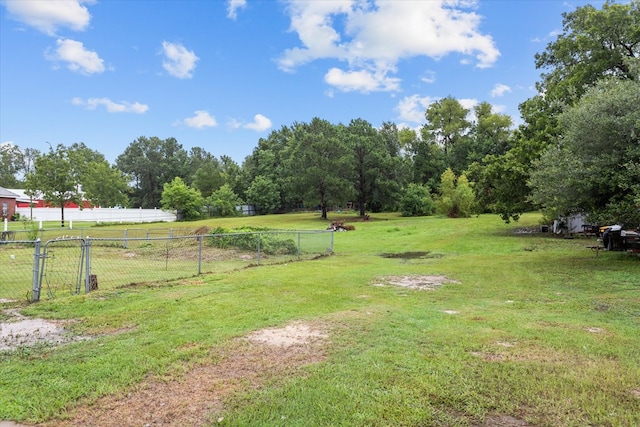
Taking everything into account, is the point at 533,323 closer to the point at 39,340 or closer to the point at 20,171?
the point at 39,340

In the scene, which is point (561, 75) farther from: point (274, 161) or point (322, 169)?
point (274, 161)

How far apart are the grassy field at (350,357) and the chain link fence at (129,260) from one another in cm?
117

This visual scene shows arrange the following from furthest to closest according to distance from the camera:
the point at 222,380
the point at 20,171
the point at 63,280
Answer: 1. the point at 20,171
2. the point at 63,280
3. the point at 222,380

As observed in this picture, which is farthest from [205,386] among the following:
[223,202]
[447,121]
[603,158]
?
[447,121]

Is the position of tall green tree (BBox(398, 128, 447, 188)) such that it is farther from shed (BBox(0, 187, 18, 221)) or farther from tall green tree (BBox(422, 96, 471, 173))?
shed (BBox(0, 187, 18, 221))

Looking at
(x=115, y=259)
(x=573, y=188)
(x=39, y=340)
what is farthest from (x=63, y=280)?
(x=573, y=188)

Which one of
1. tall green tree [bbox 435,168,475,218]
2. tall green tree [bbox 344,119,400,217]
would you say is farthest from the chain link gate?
tall green tree [bbox 435,168,475,218]

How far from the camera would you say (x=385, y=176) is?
44156 millimetres

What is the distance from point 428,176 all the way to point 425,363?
2234 inches

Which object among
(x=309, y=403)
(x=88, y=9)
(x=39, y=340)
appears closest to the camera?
(x=309, y=403)

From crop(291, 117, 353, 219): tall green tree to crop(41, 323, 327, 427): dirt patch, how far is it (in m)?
35.5

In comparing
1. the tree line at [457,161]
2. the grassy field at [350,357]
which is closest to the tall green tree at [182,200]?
the tree line at [457,161]

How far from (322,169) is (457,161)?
26440mm

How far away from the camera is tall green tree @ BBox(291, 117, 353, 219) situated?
133 feet
